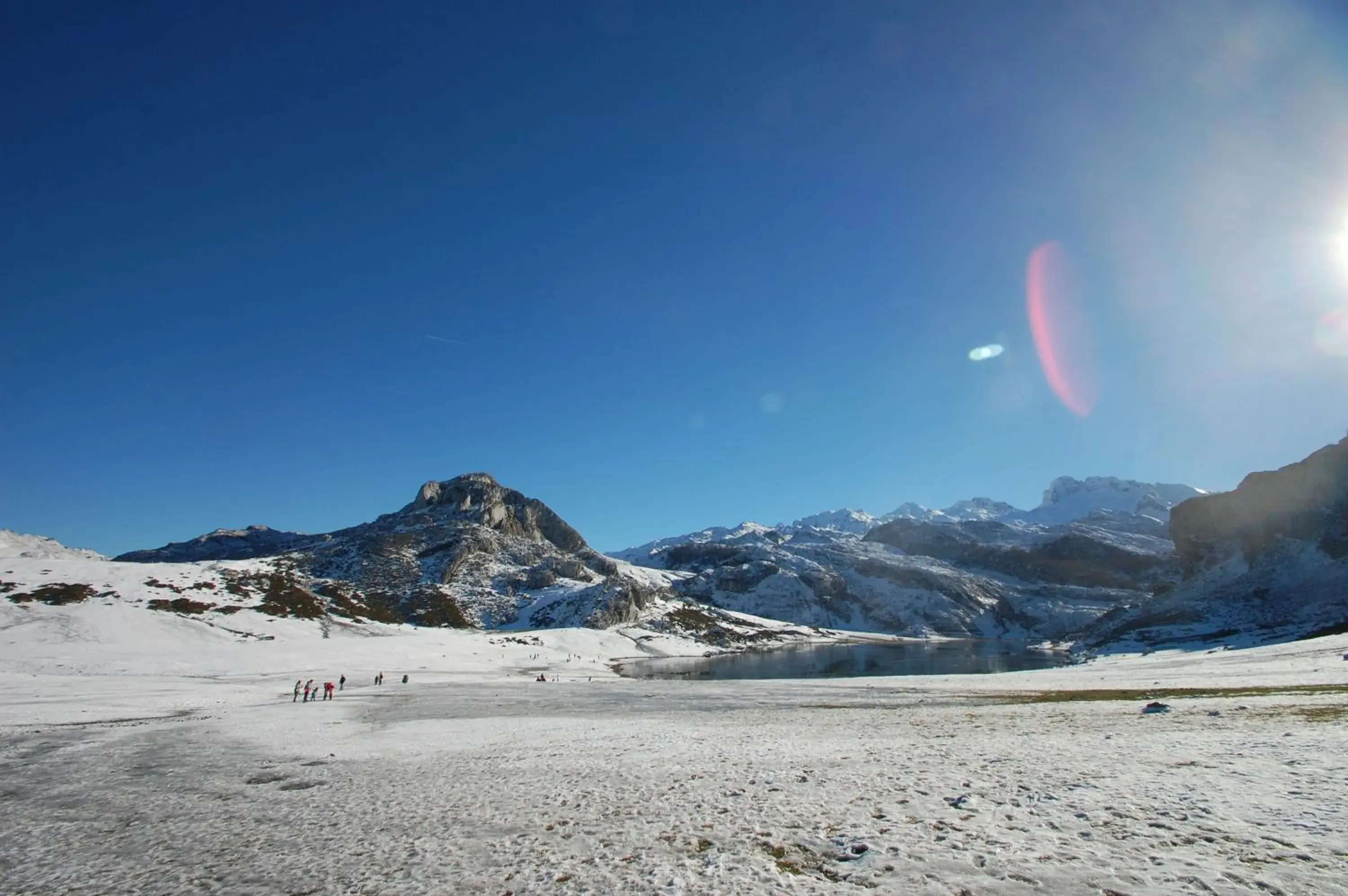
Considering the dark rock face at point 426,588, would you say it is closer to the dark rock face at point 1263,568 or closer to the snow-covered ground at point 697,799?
the snow-covered ground at point 697,799

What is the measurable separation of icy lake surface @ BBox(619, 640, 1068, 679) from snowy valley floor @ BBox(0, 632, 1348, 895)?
65.8 m

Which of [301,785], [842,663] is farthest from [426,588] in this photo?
[301,785]

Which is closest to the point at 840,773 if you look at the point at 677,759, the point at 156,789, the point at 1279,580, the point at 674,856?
the point at 677,759

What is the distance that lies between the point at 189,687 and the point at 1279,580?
197 metres

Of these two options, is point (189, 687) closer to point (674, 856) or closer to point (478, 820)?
point (478, 820)

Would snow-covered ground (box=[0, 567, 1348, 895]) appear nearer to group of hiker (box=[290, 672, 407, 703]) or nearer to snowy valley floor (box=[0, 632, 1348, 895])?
snowy valley floor (box=[0, 632, 1348, 895])

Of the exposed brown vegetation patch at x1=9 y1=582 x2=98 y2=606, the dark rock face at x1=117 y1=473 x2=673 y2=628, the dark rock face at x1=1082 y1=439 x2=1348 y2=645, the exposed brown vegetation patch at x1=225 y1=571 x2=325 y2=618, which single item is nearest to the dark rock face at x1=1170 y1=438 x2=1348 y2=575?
the dark rock face at x1=1082 y1=439 x2=1348 y2=645

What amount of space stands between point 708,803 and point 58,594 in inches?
5303

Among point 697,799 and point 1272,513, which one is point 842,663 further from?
point 1272,513

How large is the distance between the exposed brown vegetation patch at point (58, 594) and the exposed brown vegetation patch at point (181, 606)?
8139mm

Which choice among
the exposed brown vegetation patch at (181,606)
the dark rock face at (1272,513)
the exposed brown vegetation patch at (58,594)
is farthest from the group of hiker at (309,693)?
the dark rock face at (1272,513)

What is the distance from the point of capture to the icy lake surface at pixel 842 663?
9856cm

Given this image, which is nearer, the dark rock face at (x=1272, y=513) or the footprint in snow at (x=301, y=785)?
the footprint in snow at (x=301, y=785)

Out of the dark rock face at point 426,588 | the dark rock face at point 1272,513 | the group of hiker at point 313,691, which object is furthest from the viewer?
the dark rock face at point 426,588
